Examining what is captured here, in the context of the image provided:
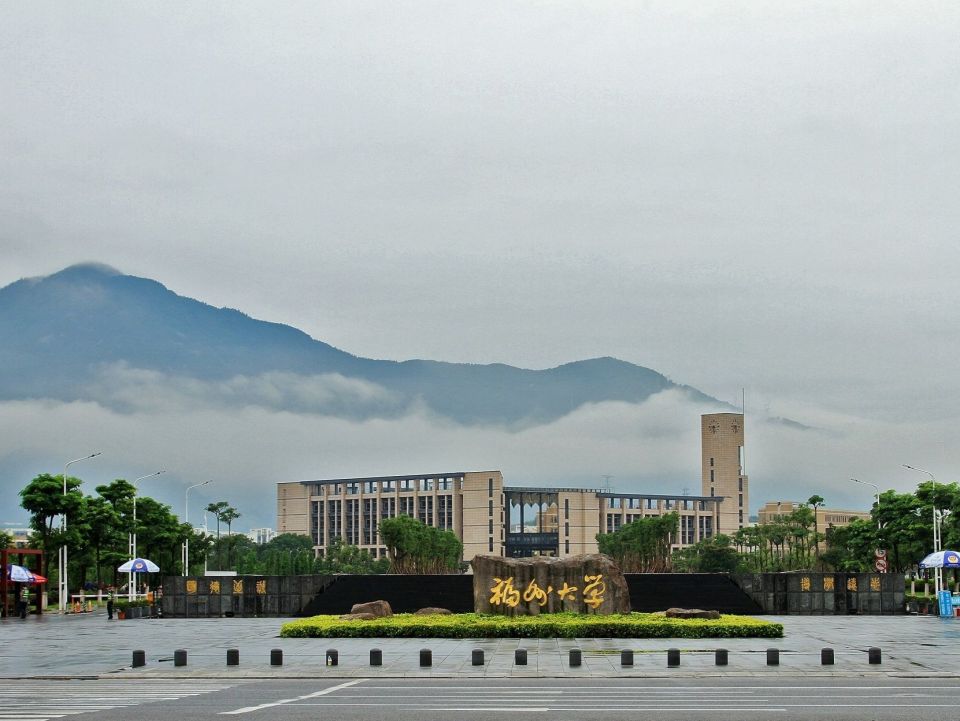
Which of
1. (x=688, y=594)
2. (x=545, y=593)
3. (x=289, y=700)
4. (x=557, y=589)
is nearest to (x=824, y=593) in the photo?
(x=688, y=594)

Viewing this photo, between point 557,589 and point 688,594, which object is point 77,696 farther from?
point 688,594

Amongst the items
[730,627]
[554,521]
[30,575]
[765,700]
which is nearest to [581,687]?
[765,700]

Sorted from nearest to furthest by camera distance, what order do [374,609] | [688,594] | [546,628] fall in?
[546,628], [374,609], [688,594]

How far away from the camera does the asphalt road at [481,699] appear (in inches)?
701

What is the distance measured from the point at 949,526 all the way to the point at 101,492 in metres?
48.3

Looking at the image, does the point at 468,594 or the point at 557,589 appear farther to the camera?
the point at 468,594

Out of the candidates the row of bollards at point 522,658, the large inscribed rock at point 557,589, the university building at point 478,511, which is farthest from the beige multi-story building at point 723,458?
the row of bollards at point 522,658

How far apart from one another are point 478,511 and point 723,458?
4961 centimetres

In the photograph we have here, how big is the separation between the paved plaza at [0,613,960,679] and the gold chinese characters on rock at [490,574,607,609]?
15.0ft

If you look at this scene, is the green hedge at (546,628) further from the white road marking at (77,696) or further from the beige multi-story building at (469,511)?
the beige multi-story building at (469,511)

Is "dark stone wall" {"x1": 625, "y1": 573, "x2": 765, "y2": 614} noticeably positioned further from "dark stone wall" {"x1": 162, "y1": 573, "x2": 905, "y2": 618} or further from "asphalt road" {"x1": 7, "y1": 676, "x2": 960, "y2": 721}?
"asphalt road" {"x1": 7, "y1": 676, "x2": 960, "y2": 721}

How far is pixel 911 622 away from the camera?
43.2 m

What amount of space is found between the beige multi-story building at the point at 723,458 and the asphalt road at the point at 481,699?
16072 cm

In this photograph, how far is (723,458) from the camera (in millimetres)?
182750
